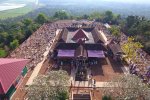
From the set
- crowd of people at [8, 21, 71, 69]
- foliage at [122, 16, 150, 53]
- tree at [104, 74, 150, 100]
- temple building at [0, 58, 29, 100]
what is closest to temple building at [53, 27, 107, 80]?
crowd of people at [8, 21, 71, 69]

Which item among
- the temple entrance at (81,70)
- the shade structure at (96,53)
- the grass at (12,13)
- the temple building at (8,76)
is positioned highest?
the temple building at (8,76)

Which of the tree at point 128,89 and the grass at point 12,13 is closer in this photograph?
the tree at point 128,89

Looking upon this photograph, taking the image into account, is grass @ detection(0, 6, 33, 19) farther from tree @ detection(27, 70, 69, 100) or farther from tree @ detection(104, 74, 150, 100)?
tree @ detection(104, 74, 150, 100)

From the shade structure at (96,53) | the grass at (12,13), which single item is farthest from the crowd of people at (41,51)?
the grass at (12,13)

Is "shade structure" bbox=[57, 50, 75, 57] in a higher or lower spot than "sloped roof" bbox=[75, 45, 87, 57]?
lower

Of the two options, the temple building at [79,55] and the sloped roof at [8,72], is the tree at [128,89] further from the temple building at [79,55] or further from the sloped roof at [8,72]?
the sloped roof at [8,72]

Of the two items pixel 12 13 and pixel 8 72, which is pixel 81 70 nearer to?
pixel 8 72

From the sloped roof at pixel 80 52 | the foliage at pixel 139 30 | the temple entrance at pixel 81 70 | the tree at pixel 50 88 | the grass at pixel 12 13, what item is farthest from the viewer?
the grass at pixel 12 13
